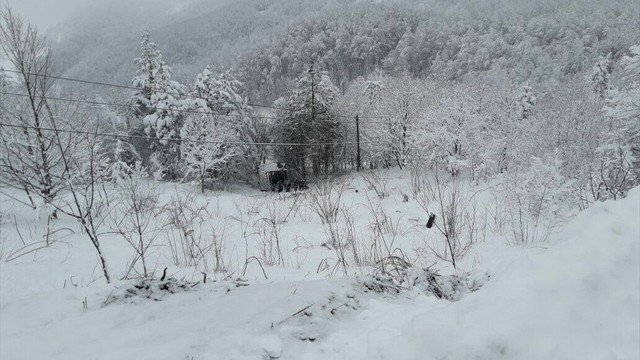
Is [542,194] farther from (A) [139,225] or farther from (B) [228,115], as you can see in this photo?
(B) [228,115]

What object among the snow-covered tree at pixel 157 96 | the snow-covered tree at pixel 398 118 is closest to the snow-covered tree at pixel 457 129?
the snow-covered tree at pixel 398 118

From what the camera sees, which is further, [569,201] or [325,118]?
[325,118]

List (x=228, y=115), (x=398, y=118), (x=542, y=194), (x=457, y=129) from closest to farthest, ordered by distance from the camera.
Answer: (x=542, y=194) < (x=457, y=129) < (x=398, y=118) < (x=228, y=115)

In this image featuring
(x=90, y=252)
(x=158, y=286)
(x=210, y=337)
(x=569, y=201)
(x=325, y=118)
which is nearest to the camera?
(x=210, y=337)

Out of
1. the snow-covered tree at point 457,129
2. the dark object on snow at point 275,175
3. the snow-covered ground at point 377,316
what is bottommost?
the dark object on snow at point 275,175

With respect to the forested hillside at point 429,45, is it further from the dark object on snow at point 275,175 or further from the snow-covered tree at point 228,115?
the dark object on snow at point 275,175

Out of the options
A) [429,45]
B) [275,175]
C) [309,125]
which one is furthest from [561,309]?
[429,45]

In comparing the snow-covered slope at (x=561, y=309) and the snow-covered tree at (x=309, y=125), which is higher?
the snow-covered tree at (x=309, y=125)

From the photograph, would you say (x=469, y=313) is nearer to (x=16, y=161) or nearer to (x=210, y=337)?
(x=210, y=337)

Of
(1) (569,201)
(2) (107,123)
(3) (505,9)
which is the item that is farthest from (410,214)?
(3) (505,9)

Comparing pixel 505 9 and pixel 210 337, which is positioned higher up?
pixel 505 9

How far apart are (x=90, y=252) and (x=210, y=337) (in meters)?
6.34

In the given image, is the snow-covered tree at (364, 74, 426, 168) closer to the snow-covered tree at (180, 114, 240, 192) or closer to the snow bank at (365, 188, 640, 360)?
the snow-covered tree at (180, 114, 240, 192)

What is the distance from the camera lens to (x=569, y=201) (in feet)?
25.3
